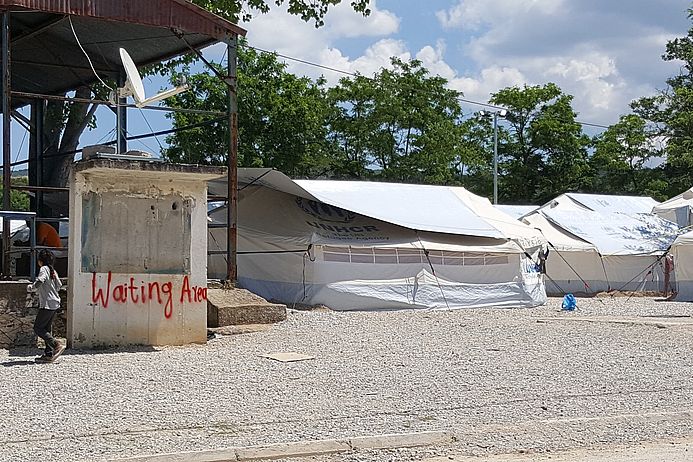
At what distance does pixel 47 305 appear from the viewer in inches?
492

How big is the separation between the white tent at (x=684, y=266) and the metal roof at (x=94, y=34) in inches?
700

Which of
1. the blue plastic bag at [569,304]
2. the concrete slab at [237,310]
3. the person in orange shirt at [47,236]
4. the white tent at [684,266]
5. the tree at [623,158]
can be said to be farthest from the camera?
the tree at [623,158]

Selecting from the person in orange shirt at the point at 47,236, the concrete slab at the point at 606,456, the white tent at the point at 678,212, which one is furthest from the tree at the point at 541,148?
the concrete slab at the point at 606,456

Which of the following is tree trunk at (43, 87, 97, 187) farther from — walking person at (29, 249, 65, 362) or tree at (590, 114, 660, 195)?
tree at (590, 114, 660, 195)

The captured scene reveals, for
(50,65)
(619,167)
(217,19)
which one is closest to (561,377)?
(217,19)

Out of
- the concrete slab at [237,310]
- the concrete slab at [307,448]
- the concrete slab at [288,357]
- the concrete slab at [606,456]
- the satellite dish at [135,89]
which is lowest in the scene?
the concrete slab at [606,456]

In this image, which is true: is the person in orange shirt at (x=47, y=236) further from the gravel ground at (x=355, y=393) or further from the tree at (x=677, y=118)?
the tree at (x=677, y=118)

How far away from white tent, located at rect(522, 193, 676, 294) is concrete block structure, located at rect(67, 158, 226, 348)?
726 inches

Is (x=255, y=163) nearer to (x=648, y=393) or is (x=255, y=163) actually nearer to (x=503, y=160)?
(x=503, y=160)

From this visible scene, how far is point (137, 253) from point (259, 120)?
27.4 metres

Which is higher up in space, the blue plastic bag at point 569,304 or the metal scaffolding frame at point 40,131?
the metal scaffolding frame at point 40,131

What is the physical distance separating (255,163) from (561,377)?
29.5m

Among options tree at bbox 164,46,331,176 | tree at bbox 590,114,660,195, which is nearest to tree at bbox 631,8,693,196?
tree at bbox 590,114,660,195

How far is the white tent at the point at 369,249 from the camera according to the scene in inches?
874
